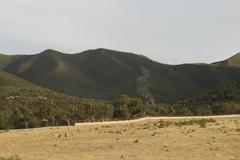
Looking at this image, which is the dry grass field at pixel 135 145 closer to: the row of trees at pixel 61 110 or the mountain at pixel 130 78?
the row of trees at pixel 61 110

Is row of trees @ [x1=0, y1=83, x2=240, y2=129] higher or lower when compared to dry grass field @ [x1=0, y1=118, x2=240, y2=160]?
higher

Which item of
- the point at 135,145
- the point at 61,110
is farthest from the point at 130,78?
the point at 135,145

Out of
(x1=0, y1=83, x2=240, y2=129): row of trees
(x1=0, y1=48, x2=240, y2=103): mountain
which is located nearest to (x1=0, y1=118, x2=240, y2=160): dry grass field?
(x1=0, y1=83, x2=240, y2=129): row of trees

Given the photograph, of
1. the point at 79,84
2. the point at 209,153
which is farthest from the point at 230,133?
the point at 79,84

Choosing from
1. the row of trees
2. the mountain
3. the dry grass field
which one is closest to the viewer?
the dry grass field

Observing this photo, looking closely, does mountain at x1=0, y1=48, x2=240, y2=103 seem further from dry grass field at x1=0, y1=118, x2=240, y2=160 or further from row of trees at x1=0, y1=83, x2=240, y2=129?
dry grass field at x1=0, y1=118, x2=240, y2=160

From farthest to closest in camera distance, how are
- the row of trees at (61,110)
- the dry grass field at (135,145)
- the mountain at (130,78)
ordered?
Result: the mountain at (130,78) < the row of trees at (61,110) < the dry grass field at (135,145)

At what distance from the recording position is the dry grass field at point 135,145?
29.0m

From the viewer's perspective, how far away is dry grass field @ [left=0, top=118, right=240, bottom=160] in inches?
1141

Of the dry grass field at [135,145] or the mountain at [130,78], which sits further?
the mountain at [130,78]

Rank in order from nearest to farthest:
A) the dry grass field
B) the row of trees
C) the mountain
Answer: the dry grass field, the row of trees, the mountain

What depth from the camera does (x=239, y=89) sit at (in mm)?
116875

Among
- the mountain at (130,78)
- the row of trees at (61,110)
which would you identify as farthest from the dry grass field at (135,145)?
the mountain at (130,78)

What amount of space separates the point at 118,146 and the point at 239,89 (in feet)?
285
